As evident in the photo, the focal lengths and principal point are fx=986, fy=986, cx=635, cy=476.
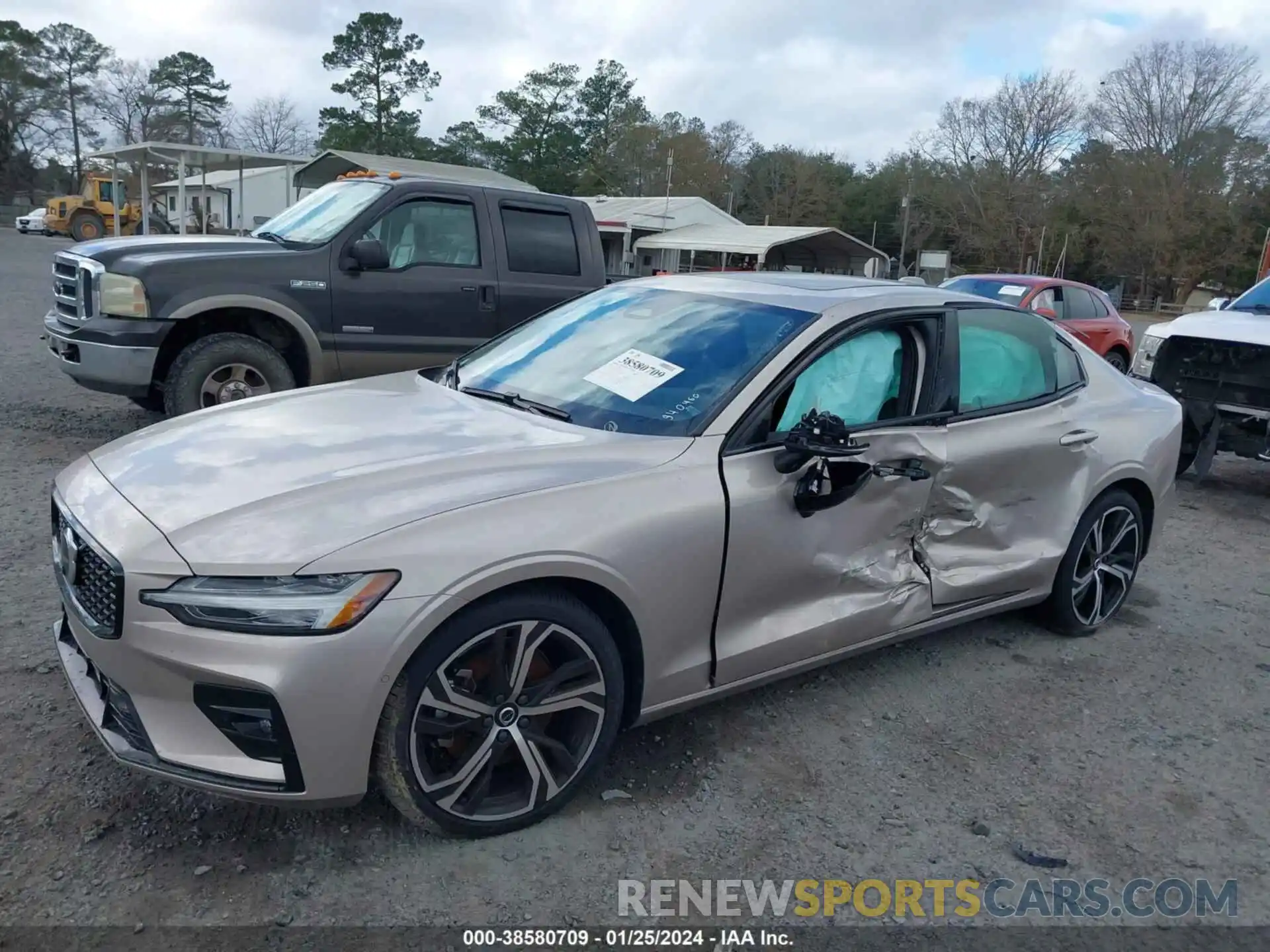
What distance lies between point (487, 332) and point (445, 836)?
5.09 m

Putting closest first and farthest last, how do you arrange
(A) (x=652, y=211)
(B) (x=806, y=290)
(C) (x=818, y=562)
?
(C) (x=818, y=562) < (B) (x=806, y=290) < (A) (x=652, y=211)

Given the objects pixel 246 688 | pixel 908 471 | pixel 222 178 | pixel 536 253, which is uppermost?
pixel 222 178

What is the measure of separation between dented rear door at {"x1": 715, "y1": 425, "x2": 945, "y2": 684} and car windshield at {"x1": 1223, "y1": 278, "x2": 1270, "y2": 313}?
6311mm

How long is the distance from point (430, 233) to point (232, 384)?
5.95 ft

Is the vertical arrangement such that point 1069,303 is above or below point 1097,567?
above

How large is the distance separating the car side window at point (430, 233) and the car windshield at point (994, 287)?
637 cm

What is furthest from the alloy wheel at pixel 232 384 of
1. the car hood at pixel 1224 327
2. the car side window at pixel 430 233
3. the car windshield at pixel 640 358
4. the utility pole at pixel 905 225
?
the utility pole at pixel 905 225

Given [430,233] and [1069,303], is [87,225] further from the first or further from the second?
[1069,303]

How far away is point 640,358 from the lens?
3668 millimetres

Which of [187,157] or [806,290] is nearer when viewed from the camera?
[806,290]

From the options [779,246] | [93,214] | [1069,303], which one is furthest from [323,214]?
[93,214]

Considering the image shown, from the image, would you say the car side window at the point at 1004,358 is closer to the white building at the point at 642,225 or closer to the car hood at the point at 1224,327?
the car hood at the point at 1224,327

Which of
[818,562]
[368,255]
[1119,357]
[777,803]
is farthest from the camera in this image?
[1119,357]

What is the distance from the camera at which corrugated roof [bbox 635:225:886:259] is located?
32344 millimetres
